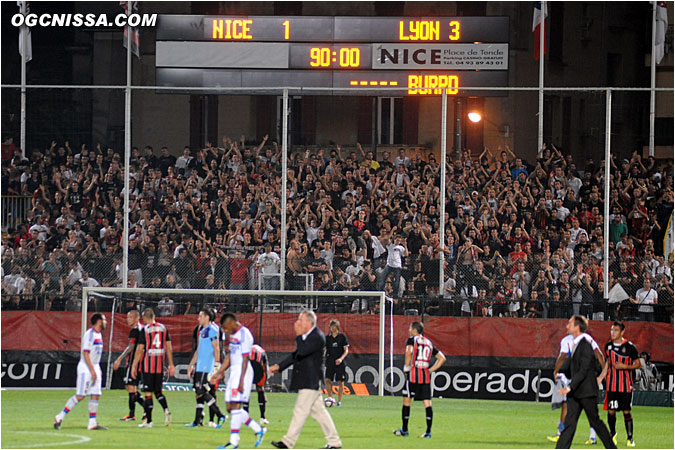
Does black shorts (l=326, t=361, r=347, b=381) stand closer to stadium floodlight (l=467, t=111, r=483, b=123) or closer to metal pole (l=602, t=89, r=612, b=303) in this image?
metal pole (l=602, t=89, r=612, b=303)

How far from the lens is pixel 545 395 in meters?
23.8

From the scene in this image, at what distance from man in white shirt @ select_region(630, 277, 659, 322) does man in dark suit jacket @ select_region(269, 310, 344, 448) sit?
1133 cm

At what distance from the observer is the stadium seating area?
2408 cm

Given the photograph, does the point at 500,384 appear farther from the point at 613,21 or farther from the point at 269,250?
the point at 613,21

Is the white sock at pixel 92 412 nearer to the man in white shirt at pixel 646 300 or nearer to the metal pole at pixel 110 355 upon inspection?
the metal pole at pixel 110 355

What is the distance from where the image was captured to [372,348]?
950 inches

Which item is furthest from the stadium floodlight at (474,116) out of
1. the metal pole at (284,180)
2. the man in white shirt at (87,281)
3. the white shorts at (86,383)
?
the white shorts at (86,383)

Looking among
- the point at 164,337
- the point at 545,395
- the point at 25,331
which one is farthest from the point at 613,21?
the point at 164,337

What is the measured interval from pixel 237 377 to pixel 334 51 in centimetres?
1593

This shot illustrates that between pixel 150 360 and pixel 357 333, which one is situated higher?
pixel 150 360

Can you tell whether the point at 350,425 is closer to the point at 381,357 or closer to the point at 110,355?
the point at 381,357

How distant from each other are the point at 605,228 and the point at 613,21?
2140 cm

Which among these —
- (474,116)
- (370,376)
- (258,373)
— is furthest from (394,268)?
(474,116)

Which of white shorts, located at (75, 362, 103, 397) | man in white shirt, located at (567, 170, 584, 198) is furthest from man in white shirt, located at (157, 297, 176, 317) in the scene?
man in white shirt, located at (567, 170, 584, 198)
